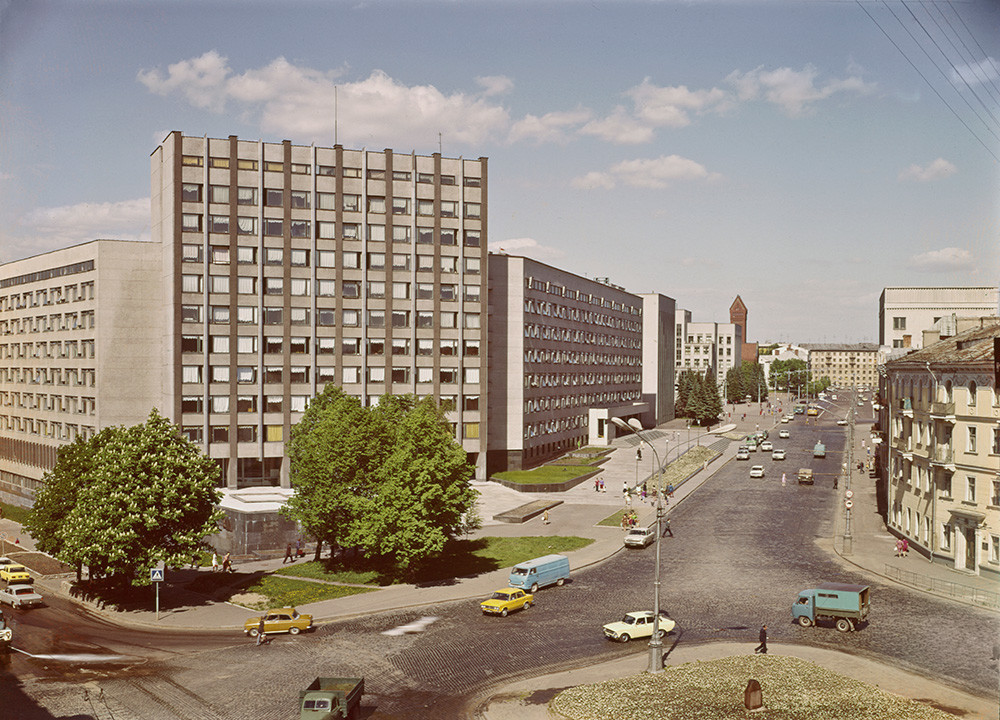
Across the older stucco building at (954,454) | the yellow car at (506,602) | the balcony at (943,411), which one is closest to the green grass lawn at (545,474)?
the older stucco building at (954,454)

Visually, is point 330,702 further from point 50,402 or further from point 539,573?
point 50,402

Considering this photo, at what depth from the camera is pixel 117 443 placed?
5038cm

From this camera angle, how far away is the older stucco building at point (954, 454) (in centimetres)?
5319

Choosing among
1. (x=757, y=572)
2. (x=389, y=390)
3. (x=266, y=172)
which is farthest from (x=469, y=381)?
(x=757, y=572)

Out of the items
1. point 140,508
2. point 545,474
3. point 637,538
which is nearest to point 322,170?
point 545,474

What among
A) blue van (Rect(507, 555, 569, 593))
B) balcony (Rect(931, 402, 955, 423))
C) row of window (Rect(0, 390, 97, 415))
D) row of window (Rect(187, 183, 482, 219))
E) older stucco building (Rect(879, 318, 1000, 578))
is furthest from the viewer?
row of window (Rect(0, 390, 97, 415))

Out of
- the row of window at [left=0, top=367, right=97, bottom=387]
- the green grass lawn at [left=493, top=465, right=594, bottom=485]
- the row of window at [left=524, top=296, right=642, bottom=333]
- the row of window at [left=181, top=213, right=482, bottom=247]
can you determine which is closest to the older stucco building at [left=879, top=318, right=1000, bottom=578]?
the green grass lawn at [left=493, top=465, right=594, bottom=485]

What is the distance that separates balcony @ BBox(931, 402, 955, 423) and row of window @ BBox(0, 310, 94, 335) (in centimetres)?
8657

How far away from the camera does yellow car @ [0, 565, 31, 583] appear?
5628 centimetres

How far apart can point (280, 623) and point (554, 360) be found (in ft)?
269

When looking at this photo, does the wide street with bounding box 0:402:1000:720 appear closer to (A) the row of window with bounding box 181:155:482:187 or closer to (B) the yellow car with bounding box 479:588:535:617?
(B) the yellow car with bounding box 479:588:535:617

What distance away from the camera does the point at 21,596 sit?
51281 mm

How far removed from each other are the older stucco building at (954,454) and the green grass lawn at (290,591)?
40.5 m

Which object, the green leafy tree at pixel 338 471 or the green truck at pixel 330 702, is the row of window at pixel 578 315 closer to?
the green leafy tree at pixel 338 471
